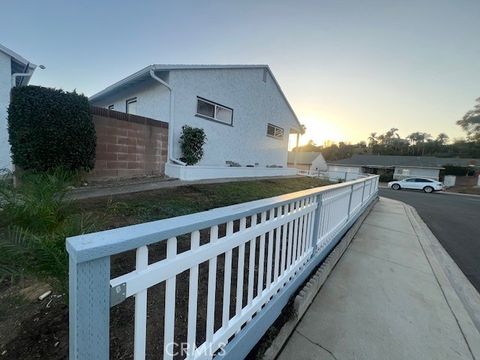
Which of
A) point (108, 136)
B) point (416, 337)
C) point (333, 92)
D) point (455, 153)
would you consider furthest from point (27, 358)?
point (455, 153)

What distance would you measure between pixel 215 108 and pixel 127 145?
4.41 m

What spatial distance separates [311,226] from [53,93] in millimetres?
6291

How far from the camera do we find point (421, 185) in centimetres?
2197

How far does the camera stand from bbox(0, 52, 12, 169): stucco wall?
6484 millimetres

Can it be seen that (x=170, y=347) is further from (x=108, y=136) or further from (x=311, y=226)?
(x=108, y=136)

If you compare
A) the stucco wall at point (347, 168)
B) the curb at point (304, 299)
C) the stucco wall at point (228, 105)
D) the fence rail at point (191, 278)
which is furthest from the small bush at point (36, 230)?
the stucco wall at point (347, 168)

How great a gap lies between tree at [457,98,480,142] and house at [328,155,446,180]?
16.2 feet

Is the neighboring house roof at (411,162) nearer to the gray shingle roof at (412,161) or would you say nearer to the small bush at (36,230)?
the gray shingle roof at (412,161)

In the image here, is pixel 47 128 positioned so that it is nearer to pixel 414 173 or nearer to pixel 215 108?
pixel 215 108

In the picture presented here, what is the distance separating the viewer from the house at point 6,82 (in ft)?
21.3

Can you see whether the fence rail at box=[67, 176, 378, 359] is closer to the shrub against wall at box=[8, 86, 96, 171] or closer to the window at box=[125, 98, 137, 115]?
the shrub against wall at box=[8, 86, 96, 171]

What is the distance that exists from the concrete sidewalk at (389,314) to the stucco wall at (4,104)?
8.94 meters

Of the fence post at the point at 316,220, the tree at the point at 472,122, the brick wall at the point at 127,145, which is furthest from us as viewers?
the tree at the point at 472,122

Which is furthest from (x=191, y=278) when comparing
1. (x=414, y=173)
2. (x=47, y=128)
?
(x=414, y=173)
